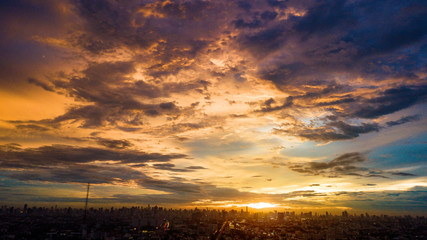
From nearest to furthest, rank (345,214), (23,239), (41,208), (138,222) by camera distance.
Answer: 1. (23,239)
2. (138,222)
3. (41,208)
4. (345,214)

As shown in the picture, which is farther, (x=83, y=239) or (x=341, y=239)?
(x=341, y=239)

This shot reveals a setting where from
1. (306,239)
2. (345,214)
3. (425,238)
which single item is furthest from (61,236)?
(345,214)

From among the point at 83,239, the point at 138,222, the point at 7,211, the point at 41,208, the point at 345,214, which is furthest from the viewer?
the point at 345,214

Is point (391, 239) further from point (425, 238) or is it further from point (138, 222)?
point (138, 222)

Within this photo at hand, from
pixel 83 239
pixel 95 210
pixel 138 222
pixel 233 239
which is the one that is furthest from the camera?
pixel 95 210

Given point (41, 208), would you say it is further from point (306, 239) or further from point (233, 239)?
point (306, 239)

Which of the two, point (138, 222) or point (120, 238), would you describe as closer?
point (120, 238)

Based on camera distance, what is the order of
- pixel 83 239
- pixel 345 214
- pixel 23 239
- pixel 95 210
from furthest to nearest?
pixel 345 214, pixel 95 210, pixel 83 239, pixel 23 239

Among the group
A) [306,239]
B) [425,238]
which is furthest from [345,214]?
[306,239]

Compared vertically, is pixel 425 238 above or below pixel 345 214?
above
